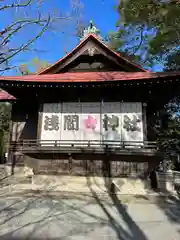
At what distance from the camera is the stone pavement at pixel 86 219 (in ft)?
15.3

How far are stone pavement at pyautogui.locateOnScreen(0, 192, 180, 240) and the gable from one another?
707 cm

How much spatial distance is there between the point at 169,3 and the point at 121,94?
13.8 ft

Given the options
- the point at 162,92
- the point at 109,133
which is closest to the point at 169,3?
the point at 162,92

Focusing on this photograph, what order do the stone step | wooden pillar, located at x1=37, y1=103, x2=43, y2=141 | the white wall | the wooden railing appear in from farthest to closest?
wooden pillar, located at x1=37, y1=103, x2=43, y2=141 → the white wall → the wooden railing → the stone step

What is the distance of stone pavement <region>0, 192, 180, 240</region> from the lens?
4.66 metres

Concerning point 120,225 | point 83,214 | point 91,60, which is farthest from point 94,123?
point 120,225

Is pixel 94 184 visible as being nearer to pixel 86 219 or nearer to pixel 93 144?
pixel 93 144

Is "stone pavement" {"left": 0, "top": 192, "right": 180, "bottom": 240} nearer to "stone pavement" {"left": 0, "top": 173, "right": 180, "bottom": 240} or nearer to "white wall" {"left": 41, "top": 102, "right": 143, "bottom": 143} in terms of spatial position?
"stone pavement" {"left": 0, "top": 173, "right": 180, "bottom": 240}

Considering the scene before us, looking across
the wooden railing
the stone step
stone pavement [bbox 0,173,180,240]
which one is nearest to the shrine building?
the wooden railing

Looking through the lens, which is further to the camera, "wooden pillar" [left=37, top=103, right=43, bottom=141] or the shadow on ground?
"wooden pillar" [left=37, top=103, right=43, bottom=141]

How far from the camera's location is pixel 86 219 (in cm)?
561

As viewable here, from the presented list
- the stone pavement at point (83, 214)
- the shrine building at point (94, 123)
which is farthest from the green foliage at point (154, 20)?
the stone pavement at point (83, 214)

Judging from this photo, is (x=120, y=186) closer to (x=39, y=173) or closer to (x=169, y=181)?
(x=169, y=181)

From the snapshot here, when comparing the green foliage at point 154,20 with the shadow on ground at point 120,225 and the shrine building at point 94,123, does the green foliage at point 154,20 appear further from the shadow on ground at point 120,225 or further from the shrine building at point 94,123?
the shadow on ground at point 120,225
